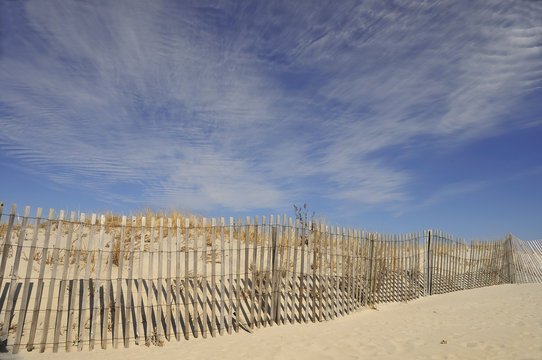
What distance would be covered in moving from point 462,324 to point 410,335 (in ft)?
4.55

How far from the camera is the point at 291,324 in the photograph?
7559 millimetres

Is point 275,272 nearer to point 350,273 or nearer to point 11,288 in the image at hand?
point 350,273

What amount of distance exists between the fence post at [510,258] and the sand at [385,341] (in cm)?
806

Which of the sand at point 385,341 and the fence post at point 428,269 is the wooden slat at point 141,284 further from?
the fence post at point 428,269

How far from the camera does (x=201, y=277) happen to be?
8.79 meters

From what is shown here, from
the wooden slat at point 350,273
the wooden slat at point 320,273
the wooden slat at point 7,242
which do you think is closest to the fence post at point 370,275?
the wooden slat at point 350,273

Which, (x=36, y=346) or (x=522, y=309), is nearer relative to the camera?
(x=36, y=346)

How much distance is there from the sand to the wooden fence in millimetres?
381

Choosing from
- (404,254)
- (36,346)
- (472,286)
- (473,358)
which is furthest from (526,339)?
(472,286)

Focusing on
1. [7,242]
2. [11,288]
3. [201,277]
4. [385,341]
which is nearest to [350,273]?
[385,341]

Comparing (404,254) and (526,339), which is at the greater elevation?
(404,254)

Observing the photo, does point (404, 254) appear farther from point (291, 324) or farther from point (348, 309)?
A: point (291, 324)

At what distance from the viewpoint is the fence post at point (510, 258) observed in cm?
1504

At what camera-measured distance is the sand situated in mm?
5184
